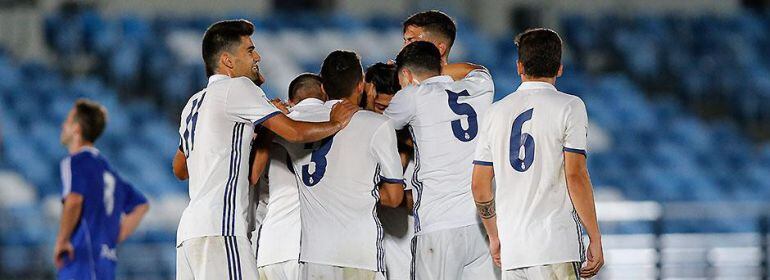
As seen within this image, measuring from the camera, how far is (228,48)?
6.76 meters

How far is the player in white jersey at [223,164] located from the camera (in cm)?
659

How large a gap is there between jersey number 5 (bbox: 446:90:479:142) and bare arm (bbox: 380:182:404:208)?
16.7 inches

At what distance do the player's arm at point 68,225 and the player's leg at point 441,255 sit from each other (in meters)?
2.74

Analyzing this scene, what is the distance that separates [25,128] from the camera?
1780cm

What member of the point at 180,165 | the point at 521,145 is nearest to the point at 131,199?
→ the point at 180,165

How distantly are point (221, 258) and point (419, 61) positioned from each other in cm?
136

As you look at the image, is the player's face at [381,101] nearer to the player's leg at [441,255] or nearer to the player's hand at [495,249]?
the player's leg at [441,255]

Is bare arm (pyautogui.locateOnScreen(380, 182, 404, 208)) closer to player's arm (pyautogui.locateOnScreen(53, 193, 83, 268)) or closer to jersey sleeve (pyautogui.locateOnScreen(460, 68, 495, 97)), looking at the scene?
jersey sleeve (pyautogui.locateOnScreen(460, 68, 495, 97))

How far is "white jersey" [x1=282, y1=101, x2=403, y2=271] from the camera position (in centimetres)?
681

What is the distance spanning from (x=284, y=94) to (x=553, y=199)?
45.2 feet

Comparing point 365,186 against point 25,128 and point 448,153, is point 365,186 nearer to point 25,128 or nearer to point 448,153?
point 448,153

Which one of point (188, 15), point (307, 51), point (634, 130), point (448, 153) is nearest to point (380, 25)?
point (307, 51)

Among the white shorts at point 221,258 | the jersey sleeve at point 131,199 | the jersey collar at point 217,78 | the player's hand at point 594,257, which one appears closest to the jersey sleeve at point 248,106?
the jersey collar at point 217,78

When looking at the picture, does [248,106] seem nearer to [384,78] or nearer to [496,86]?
[384,78]
